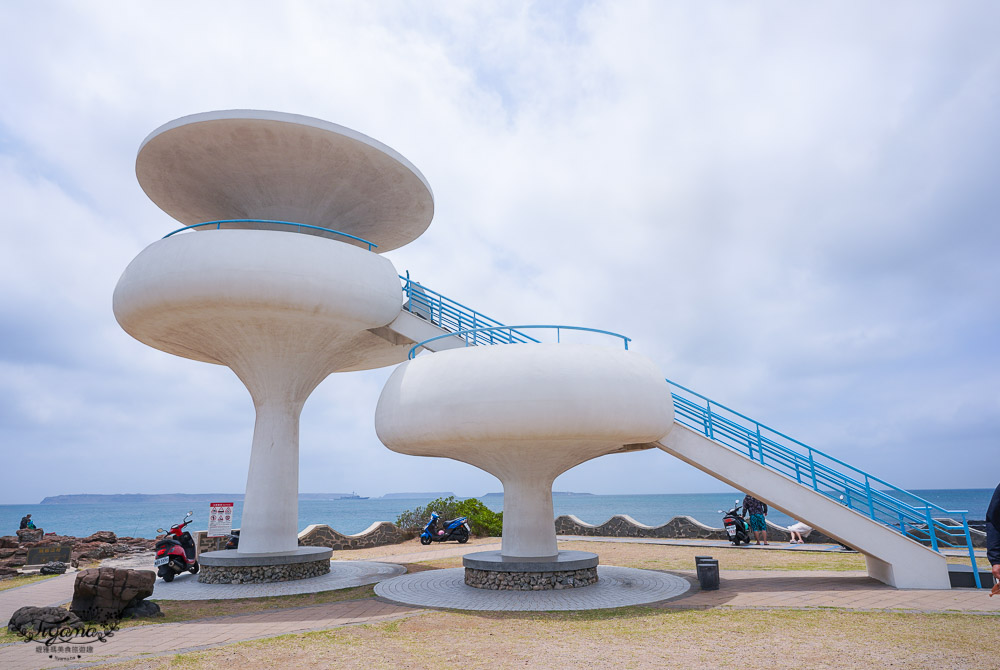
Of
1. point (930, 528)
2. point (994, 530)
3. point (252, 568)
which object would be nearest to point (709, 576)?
point (930, 528)

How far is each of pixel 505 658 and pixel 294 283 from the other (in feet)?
32.1

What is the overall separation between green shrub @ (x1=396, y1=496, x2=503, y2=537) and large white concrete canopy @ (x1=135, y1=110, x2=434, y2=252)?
14.8 meters

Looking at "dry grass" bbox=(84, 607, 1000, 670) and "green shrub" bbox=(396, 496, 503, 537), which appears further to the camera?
"green shrub" bbox=(396, 496, 503, 537)

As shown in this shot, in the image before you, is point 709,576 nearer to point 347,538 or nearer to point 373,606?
point 373,606

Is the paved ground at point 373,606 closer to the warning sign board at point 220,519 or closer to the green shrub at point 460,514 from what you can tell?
the warning sign board at point 220,519

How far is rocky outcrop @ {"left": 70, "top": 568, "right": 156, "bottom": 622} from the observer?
419 inches

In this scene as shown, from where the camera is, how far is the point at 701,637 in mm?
9094

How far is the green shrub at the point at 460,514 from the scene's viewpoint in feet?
93.0

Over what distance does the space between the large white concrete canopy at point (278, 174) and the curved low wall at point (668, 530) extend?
53.3 ft

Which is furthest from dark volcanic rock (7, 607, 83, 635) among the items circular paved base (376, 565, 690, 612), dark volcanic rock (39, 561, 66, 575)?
dark volcanic rock (39, 561, 66, 575)

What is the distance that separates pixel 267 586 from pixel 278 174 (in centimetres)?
1058

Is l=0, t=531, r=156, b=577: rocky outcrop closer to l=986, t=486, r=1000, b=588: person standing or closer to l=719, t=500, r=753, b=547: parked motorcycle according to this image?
l=719, t=500, r=753, b=547: parked motorcycle

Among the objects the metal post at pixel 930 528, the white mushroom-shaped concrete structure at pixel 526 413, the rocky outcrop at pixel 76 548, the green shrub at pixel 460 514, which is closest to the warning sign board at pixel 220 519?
the white mushroom-shaped concrete structure at pixel 526 413

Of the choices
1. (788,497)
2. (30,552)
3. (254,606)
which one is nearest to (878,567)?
(788,497)
